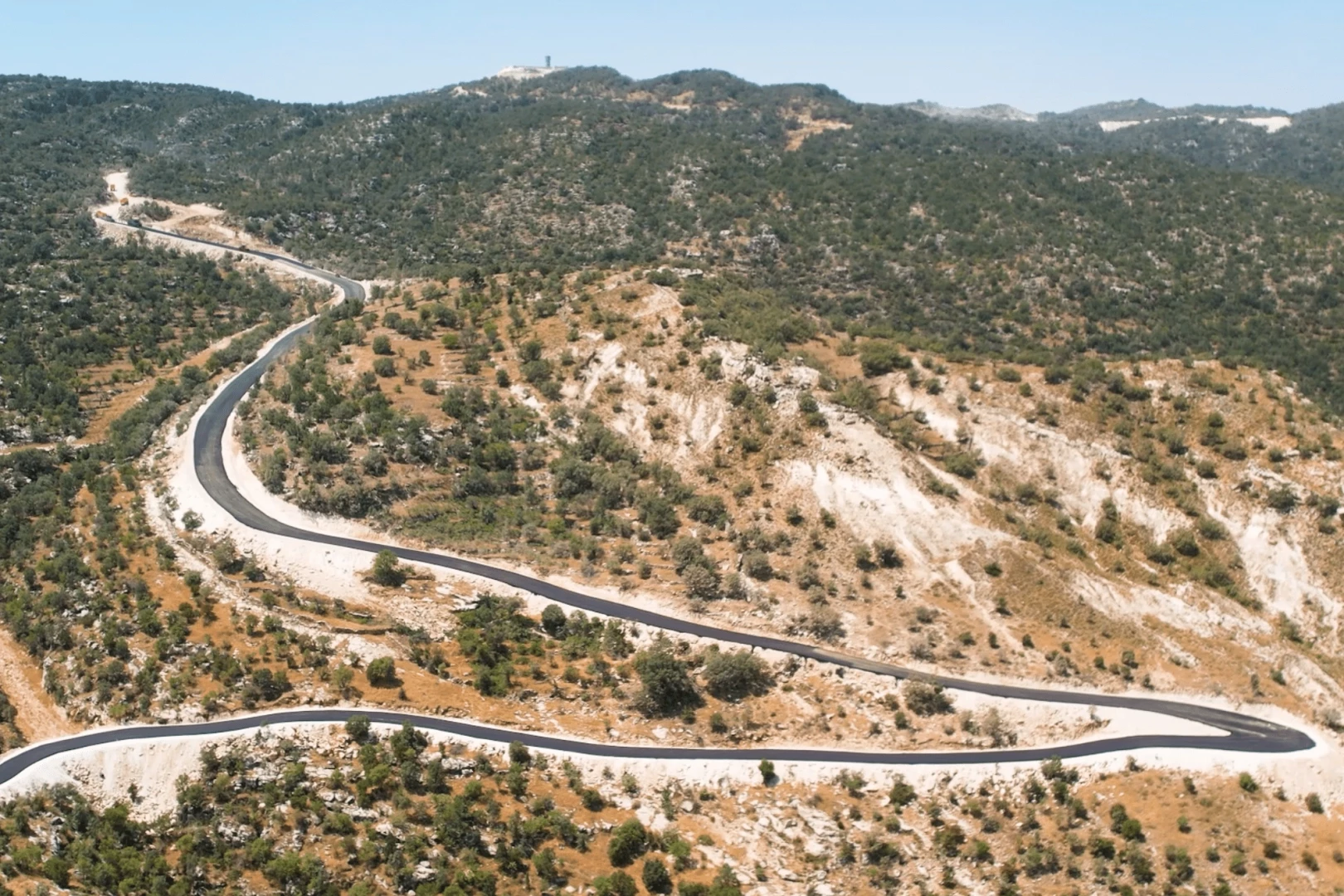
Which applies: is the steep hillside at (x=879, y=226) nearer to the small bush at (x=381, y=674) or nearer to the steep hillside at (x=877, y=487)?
the steep hillside at (x=877, y=487)

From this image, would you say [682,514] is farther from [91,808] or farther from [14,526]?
[14,526]

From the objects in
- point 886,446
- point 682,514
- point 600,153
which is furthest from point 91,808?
point 600,153

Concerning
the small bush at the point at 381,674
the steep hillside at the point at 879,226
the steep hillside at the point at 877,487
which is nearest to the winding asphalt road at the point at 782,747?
the steep hillside at the point at 877,487

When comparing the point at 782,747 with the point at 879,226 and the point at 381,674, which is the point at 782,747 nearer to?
the point at 381,674

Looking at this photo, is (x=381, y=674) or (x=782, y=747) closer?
(x=782, y=747)

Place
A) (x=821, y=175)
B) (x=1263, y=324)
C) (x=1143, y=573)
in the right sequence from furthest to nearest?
(x=821, y=175) → (x=1263, y=324) → (x=1143, y=573)

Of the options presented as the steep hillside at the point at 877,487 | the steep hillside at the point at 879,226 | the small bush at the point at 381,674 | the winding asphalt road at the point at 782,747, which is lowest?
the winding asphalt road at the point at 782,747

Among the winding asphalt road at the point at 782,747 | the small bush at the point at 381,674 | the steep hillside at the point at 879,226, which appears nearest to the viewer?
the winding asphalt road at the point at 782,747

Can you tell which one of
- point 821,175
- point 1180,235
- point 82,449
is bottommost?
point 82,449

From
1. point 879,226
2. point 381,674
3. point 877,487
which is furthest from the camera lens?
point 879,226

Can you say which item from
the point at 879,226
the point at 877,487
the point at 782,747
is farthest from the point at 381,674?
the point at 879,226

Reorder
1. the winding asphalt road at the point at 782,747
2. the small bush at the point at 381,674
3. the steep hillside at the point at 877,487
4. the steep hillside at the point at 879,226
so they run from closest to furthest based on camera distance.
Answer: the winding asphalt road at the point at 782,747 → the small bush at the point at 381,674 → the steep hillside at the point at 877,487 → the steep hillside at the point at 879,226
